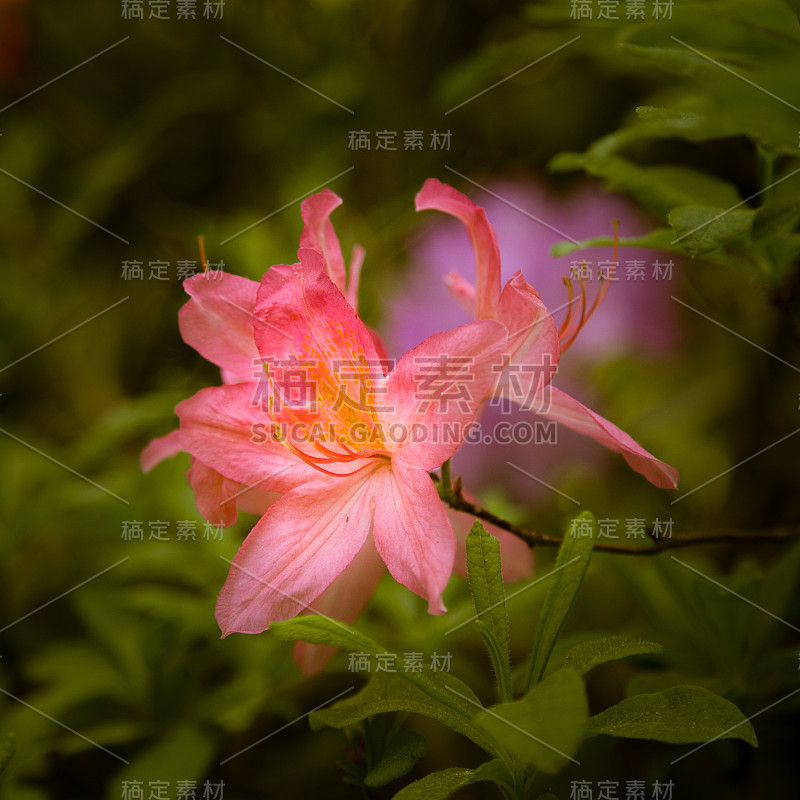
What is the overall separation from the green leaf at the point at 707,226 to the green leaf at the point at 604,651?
0.99 feet

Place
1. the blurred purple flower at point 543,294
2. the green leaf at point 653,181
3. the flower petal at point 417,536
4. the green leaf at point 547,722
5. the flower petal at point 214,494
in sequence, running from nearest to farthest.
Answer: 1. the green leaf at point 547,722
2. the flower petal at point 417,536
3. the flower petal at point 214,494
4. the green leaf at point 653,181
5. the blurred purple flower at point 543,294

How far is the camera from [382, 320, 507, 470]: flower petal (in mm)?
561

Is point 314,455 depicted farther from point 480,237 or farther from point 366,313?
point 366,313

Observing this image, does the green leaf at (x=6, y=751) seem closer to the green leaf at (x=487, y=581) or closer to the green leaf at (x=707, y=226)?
the green leaf at (x=487, y=581)

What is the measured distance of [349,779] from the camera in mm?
604

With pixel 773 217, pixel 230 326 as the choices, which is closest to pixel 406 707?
pixel 230 326

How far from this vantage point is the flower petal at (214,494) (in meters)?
0.66

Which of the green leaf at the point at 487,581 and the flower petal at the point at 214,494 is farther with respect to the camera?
the flower petal at the point at 214,494

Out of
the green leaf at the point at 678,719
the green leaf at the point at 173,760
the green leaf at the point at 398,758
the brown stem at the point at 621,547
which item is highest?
the brown stem at the point at 621,547

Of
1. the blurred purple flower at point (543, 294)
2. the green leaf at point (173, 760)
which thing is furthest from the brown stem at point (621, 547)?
the blurred purple flower at point (543, 294)

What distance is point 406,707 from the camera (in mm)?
572

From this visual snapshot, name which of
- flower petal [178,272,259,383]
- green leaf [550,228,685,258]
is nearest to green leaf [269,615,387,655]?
flower petal [178,272,259,383]

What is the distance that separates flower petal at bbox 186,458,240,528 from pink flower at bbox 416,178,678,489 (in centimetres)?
25

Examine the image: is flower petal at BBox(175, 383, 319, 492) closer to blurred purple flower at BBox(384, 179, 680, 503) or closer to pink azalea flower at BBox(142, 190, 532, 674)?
pink azalea flower at BBox(142, 190, 532, 674)
